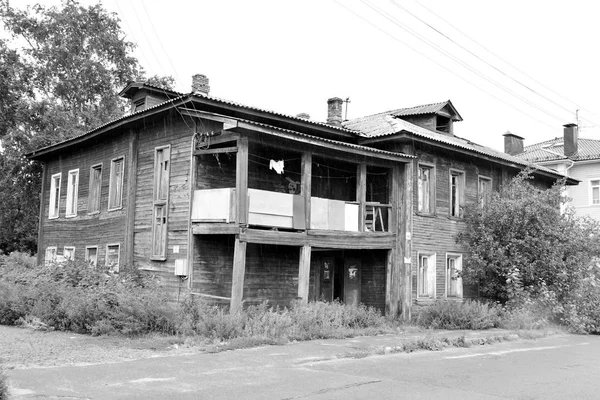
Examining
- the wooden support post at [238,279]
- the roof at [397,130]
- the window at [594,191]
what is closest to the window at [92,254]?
the wooden support post at [238,279]

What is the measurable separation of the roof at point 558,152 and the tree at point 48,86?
2487 centimetres

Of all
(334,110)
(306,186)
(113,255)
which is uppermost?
(334,110)

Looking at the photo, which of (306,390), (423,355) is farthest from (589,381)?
(306,390)

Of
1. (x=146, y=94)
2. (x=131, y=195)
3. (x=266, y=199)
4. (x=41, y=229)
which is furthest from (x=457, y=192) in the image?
(x=41, y=229)

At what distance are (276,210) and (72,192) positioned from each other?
1107 cm

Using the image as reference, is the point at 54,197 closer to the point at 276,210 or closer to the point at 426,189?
the point at 276,210

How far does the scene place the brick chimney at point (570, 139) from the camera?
3841 centimetres

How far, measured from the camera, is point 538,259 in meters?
20.8

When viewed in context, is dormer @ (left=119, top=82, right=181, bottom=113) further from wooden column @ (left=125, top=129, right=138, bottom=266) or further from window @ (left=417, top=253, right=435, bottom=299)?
window @ (left=417, top=253, right=435, bottom=299)

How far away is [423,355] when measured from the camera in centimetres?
1281

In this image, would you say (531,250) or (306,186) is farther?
(531,250)

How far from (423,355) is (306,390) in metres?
4.98

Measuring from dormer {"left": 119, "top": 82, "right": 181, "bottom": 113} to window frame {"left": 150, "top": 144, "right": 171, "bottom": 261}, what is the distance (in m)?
3.82

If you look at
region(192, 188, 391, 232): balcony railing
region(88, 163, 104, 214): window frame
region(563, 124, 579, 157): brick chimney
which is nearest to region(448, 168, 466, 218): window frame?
region(192, 188, 391, 232): balcony railing
